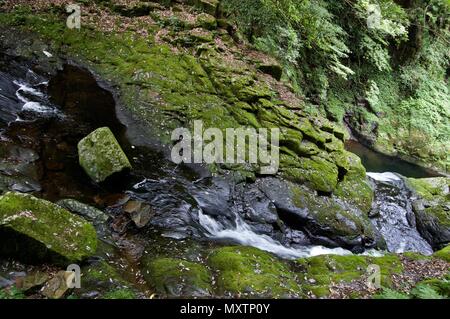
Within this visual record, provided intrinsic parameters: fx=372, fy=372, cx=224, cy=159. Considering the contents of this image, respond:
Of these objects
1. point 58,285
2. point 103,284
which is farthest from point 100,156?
point 58,285

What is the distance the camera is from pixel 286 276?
6.44 metres

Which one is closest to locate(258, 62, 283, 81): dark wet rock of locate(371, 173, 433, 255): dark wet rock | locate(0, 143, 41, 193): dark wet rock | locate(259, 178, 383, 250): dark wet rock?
locate(371, 173, 433, 255): dark wet rock

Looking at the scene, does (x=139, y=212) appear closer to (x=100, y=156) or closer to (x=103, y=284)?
(x=100, y=156)

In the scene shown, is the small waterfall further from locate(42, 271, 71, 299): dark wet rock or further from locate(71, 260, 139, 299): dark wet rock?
locate(42, 271, 71, 299): dark wet rock

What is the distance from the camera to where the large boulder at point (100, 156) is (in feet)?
26.1

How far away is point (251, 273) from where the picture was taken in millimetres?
6184

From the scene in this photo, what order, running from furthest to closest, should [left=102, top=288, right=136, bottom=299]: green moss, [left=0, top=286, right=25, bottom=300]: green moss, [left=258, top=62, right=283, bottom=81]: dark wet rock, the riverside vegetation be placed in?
[left=258, top=62, right=283, bottom=81]: dark wet rock < the riverside vegetation < [left=102, top=288, right=136, bottom=299]: green moss < [left=0, top=286, right=25, bottom=300]: green moss

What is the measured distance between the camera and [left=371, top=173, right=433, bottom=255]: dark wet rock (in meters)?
10.7

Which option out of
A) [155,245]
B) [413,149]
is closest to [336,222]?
[155,245]

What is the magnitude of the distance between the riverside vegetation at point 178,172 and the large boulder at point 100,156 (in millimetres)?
31

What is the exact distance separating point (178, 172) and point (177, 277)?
393cm

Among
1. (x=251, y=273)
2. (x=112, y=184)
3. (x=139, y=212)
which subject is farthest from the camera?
(x=112, y=184)

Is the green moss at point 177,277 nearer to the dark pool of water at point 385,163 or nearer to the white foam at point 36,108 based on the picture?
the white foam at point 36,108

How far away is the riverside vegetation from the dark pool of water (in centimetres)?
414
